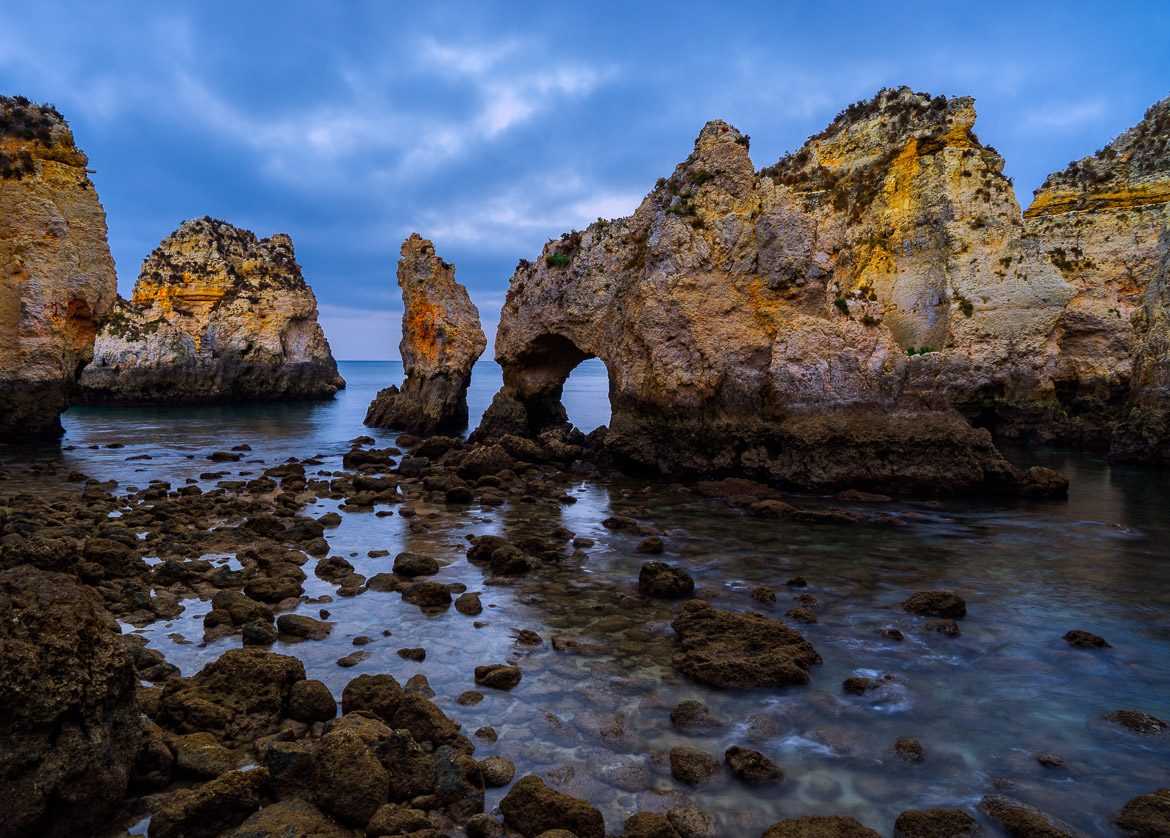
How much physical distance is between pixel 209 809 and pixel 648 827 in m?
2.80

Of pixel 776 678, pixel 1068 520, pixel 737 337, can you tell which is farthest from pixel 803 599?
pixel 737 337

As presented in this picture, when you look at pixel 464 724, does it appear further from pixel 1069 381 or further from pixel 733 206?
pixel 1069 381

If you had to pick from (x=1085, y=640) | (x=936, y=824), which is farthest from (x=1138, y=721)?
(x=936, y=824)

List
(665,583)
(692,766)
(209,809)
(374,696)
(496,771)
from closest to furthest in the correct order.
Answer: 1. (209,809)
2. (496,771)
3. (692,766)
4. (374,696)
5. (665,583)

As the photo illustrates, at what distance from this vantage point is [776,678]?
6.68 meters

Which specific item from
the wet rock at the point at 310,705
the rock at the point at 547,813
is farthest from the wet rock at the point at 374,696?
the rock at the point at 547,813

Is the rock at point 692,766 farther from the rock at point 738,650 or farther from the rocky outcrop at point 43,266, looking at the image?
the rocky outcrop at point 43,266

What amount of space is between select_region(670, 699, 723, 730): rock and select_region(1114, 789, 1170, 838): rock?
2933 millimetres

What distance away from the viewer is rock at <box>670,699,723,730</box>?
591 cm

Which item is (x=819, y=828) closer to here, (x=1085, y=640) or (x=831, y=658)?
(x=831, y=658)

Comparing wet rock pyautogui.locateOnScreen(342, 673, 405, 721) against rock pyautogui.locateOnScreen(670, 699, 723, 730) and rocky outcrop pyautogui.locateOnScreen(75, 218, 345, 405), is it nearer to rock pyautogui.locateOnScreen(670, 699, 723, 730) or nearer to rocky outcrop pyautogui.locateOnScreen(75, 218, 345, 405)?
rock pyautogui.locateOnScreen(670, 699, 723, 730)

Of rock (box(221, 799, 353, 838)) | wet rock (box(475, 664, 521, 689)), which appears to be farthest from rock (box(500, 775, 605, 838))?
wet rock (box(475, 664, 521, 689))

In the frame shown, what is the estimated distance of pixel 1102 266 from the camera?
3284cm

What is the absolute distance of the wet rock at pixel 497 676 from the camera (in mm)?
6551
